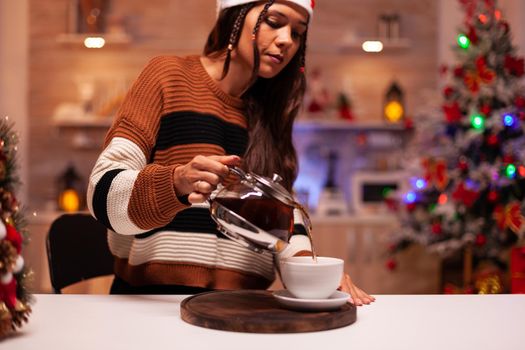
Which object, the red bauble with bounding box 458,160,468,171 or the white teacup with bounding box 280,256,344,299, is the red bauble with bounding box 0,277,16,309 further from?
the red bauble with bounding box 458,160,468,171

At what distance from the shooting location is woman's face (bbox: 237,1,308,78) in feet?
6.00

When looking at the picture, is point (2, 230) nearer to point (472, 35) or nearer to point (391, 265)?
point (472, 35)

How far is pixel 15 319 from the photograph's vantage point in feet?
3.85

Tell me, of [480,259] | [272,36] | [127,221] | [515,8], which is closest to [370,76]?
[515,8]

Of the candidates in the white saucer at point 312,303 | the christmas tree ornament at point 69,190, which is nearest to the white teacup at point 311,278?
the white saucer at point 312,303

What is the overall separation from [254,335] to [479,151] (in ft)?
10.9

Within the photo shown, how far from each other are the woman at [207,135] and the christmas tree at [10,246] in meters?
0.38

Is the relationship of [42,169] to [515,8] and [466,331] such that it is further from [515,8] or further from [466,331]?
[466,331]

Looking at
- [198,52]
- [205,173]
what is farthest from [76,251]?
[198,52]

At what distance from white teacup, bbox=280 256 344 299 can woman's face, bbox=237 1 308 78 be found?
2.06 ft

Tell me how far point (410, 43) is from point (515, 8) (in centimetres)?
91

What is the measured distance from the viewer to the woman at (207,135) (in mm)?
1689

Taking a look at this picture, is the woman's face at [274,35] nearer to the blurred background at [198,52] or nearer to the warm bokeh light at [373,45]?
the blurred background at [198,52]

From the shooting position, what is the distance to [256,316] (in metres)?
1.30
